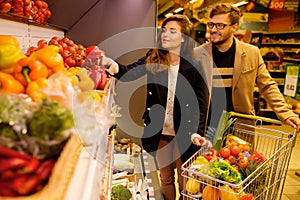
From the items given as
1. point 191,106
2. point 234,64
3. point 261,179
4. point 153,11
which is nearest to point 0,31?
point 191,106

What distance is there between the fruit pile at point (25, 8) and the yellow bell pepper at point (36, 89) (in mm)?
1431

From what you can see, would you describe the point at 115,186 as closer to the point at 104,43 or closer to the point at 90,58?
the point at 90,58

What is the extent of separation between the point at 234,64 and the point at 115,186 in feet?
4.80

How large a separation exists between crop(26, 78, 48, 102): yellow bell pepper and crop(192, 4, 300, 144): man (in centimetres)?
193

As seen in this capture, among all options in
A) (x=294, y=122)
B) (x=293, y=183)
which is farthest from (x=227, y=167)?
(x=293, y=183)

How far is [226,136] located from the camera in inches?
88.3

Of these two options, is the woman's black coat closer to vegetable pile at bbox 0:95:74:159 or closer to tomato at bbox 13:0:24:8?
tomato at bbox 13:0:24:8

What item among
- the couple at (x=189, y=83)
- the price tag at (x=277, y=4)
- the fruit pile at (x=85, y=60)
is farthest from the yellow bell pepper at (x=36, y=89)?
the price tag at (x=277, y=4)

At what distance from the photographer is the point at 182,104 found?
101 inches

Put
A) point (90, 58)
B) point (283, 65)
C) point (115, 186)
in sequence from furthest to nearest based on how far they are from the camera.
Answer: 1. point (283, 65)
2. point (115, 186)
3. point (90, 58)

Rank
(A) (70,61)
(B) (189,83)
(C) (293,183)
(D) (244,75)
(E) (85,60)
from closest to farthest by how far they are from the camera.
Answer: (A) (70,61) → (E) (85,60) → (B) (189,83) → (D) (244,75) → (C) (293,183)

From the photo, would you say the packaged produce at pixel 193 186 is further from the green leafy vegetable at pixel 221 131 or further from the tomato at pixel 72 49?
the tomato at pixel 72 49

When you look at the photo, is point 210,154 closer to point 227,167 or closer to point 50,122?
point 227,167

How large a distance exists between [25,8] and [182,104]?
1.45 meters
